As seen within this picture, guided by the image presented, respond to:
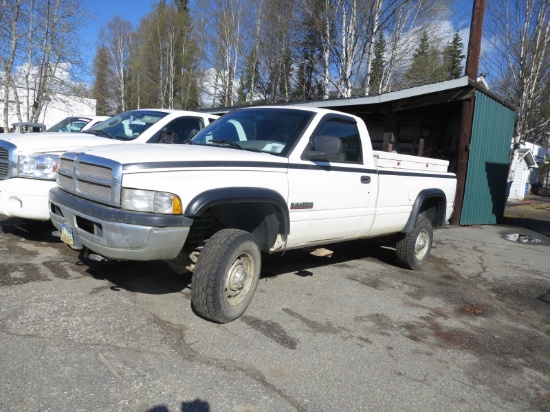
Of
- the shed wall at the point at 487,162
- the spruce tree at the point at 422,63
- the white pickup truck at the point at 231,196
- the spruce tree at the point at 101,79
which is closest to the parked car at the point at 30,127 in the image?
the white pickup truck at the point at 231,196

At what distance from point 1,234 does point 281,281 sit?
4019 mm

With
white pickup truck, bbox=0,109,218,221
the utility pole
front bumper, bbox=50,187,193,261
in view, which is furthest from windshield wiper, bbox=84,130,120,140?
the utility pole

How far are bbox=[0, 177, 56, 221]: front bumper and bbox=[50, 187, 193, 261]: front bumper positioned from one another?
1993 millimetres

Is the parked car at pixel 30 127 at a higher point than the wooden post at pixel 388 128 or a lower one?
lower

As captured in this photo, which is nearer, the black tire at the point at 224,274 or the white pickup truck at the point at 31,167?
the black tire at the point at 224,274

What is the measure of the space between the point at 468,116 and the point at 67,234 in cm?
1037

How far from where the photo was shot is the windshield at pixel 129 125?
6325mm

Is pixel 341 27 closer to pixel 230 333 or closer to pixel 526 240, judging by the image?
pixel 526 240

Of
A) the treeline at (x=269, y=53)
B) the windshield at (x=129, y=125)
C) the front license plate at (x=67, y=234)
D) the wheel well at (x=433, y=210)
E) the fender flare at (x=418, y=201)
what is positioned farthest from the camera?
the treeline at (x=269, y=53)

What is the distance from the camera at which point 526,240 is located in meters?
10.3

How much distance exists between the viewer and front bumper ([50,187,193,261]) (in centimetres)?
321

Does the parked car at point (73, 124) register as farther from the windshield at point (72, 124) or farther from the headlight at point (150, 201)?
the headlight at point (150, 201)

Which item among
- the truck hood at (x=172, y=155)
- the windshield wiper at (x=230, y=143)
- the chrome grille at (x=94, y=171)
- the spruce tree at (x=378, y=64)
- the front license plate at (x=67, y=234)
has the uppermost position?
the spruce tree at (x=378, y=64)

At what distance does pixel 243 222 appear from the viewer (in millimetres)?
4117
